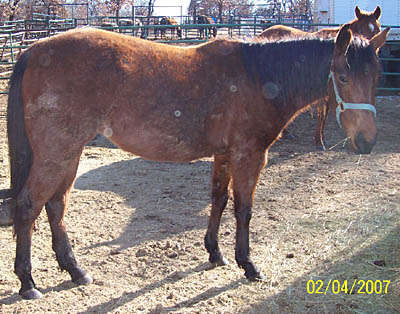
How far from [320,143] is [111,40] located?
16.9 feet

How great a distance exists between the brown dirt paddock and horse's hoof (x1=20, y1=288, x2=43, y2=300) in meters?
0.05

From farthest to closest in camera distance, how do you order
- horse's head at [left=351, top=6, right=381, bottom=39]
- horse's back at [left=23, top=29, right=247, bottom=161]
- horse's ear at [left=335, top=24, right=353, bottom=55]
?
1. horse's head at [left=351, top=6, right=381, bottom=39]
2. horse's ear at [left=335, top=24, right=353, bottom=55]
3. horse's back at [left=23, top=29, right=247, bottom=161]

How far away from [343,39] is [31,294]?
307 centimetres

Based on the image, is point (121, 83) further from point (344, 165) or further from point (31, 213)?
point (344, 165)

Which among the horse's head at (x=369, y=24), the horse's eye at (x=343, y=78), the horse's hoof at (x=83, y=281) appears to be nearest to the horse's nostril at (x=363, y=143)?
the horse's eye at (x=343, y=78)

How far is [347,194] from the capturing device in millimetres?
5082

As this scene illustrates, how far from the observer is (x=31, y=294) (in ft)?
9.85

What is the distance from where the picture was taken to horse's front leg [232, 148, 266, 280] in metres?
3.26

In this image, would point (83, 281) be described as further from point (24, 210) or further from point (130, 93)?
point (130, 93)

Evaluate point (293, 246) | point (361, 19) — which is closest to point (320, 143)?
point (361, 19)

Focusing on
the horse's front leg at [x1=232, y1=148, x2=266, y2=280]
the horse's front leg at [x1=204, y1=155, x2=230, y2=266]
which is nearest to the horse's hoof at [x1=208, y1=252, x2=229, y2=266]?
the horse's front leg at [x1=204, y1=155, x2=230, y2=266]

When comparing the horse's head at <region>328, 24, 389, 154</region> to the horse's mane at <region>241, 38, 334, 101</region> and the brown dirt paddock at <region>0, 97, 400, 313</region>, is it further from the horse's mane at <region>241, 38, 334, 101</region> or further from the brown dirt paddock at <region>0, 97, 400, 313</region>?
the brown dirt paddock at <region>0, 97, 400, 313</region>

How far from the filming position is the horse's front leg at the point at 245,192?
326cm

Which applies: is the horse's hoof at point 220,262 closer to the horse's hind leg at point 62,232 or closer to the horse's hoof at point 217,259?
the horse's hoof at point 217,259
